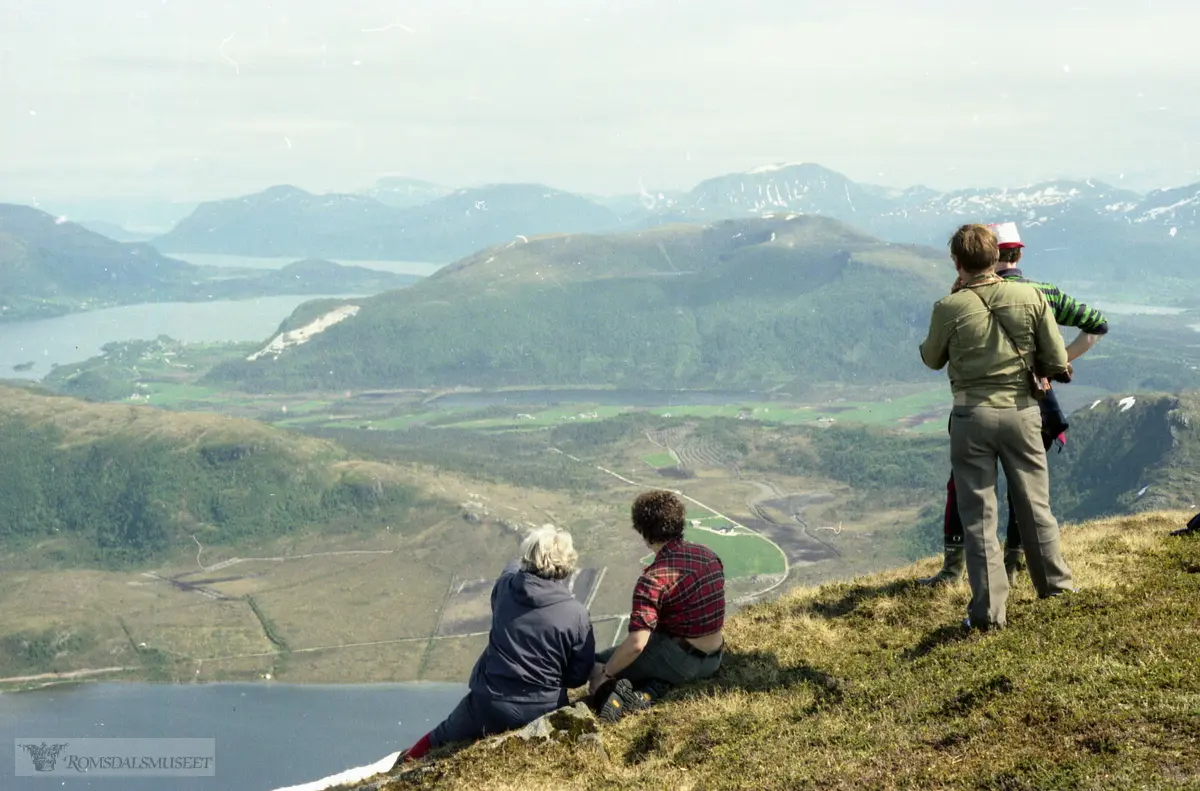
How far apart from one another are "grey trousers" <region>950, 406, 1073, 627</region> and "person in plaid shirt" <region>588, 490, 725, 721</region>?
3.47 metres

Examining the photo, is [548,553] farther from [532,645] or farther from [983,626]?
[983,626]

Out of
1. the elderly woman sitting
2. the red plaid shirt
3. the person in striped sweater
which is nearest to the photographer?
the elderly woman sitting

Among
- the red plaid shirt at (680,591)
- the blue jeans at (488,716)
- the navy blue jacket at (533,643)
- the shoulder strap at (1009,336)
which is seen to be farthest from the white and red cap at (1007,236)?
the blue jeans at (488,716)

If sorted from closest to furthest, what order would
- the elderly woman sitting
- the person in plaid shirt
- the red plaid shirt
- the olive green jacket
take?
the olive green jacket
the elderly woman sitting
the person in plaid shirt
the red plaid shirt

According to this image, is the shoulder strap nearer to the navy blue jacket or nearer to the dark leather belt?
the dark leather belt

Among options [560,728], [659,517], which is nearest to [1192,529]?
[659,517]

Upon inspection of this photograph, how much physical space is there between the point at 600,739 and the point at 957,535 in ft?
23.8

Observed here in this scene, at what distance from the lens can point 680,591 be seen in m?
14.5

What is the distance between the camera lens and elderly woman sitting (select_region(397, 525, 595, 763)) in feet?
45.1

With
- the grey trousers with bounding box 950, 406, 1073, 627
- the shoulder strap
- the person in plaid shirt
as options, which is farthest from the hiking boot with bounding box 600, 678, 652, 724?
the shoulder strap

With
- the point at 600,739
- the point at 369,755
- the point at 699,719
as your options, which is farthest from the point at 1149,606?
the point at 369,755

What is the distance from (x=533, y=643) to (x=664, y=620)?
6.52 feet

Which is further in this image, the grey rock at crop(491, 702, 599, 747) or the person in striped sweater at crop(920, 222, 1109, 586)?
the person in striped sweater at crop(920, 222, 1109, 586)

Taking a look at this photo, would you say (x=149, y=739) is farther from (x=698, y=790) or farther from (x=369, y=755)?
(x=698, y=790)
